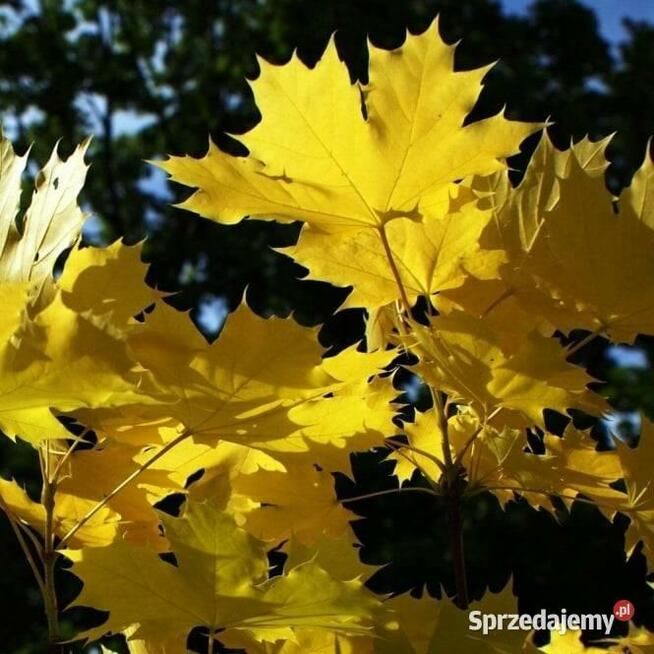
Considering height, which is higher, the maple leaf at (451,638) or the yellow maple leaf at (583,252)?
the yellow maple leaf at (583,252)

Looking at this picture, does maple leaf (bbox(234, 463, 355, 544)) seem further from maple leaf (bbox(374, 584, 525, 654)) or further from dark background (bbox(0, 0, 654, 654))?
dark background (bbox(0, 0, 654, 654))

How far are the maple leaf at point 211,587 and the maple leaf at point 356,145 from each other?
0.50ft

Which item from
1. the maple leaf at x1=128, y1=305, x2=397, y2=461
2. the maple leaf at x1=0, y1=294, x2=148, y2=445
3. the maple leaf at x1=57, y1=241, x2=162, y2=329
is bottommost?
the maple leaf at x1=0, y1=294, x2=148, y2=445

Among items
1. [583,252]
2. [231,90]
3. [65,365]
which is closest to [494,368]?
[583,252]

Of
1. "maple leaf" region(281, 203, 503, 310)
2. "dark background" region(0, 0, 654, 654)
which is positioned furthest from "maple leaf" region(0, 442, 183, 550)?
"dark background" region(0, 0, 654, 654)

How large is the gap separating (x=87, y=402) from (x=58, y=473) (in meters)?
0.15

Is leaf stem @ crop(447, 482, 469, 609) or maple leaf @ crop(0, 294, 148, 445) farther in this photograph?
leaf stem @ crop(447, 482, 469, 609)

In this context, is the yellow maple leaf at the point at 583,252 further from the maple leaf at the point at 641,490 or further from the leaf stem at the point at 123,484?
the leaf stem at the point at 123,484

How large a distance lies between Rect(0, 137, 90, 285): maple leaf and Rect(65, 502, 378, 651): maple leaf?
12cm

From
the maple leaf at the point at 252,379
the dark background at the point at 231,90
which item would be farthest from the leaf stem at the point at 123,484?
the dark background at the point at 231,90

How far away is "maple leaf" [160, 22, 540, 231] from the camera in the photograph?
0.43 m

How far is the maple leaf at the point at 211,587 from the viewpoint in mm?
341

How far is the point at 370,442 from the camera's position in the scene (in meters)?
0.40

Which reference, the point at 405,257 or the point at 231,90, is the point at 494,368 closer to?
the point at 405,257
